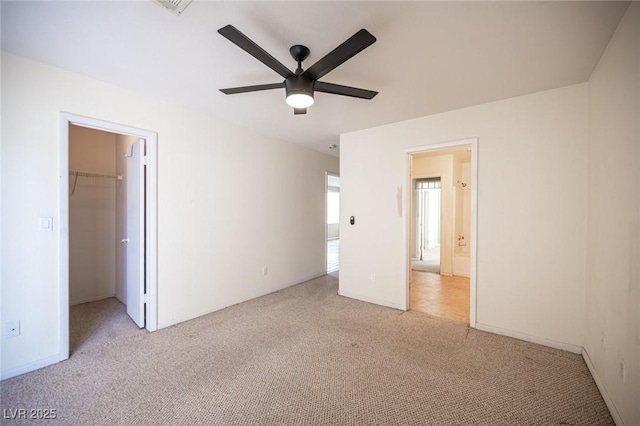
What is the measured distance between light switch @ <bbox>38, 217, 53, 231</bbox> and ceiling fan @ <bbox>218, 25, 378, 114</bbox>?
6.20ft

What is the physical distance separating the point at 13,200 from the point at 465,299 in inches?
203

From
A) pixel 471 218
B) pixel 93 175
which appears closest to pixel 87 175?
pixel 93 175

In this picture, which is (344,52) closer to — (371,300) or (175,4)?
(175,4)

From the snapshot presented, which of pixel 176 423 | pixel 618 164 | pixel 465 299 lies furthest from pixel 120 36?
pixel 465 299

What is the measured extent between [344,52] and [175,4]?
3.30 feet

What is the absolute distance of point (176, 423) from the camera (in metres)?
1.60

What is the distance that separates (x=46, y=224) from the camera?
86.5 inches

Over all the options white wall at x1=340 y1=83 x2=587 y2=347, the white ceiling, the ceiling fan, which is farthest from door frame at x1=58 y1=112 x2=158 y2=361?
white wall at x1=340 y1=83 x2=587 y2=347

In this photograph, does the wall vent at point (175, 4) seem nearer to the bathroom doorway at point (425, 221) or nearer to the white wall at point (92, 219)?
the white wall at point (92, 219)

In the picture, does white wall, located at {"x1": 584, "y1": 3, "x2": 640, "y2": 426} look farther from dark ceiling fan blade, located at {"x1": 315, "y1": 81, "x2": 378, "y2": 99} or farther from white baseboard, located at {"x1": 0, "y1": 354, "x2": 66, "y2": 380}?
white baseboard, located at {"x1": 0, "y1": 354, "x2": 66, "y2": 380}

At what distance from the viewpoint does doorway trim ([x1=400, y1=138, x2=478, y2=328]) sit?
2.92 metres

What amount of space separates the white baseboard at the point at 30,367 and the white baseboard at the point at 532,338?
4.06m

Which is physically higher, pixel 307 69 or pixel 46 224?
pixel 307 69

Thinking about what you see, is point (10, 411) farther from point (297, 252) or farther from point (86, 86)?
point (297, 252)
